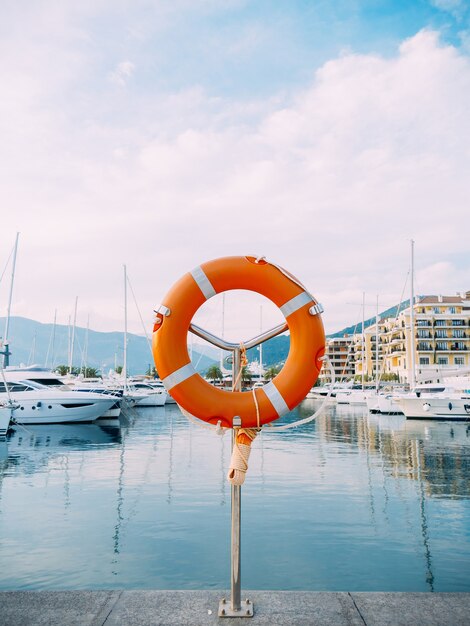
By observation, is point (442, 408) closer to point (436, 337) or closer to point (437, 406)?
point (437, 406)

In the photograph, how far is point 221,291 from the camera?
3350mm

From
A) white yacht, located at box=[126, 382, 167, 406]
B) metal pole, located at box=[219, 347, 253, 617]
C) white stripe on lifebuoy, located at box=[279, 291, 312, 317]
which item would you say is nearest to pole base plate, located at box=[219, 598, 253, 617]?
metal pole, located at box=[219, 347, 253, 617]

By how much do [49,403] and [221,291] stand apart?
1652 centimetres

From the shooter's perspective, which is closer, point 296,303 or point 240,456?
point 240,456

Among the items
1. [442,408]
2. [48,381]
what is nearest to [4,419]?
[48,381]

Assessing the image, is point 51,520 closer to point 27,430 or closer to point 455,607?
point 455,607

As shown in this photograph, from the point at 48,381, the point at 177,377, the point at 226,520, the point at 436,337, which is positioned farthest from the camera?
the point at 436,337

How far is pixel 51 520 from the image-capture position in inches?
249

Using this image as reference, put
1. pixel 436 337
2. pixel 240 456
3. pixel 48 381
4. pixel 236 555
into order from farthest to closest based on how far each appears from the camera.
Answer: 1. pixel 436 337
2. pixel 48 381
3. pixel 240 456
4. pixel 236 555

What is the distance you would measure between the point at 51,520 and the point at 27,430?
11171mm

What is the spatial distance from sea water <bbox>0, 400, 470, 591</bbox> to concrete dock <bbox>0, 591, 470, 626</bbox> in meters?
1.81

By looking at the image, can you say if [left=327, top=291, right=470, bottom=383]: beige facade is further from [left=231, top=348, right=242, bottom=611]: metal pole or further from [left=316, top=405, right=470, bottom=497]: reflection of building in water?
[left=231, top=348, right=242, bottom=611]: metal pole

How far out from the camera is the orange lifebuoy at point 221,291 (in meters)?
3.21

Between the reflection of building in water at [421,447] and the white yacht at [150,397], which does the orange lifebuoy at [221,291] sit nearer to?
the reflection of building in water at [421,447]
